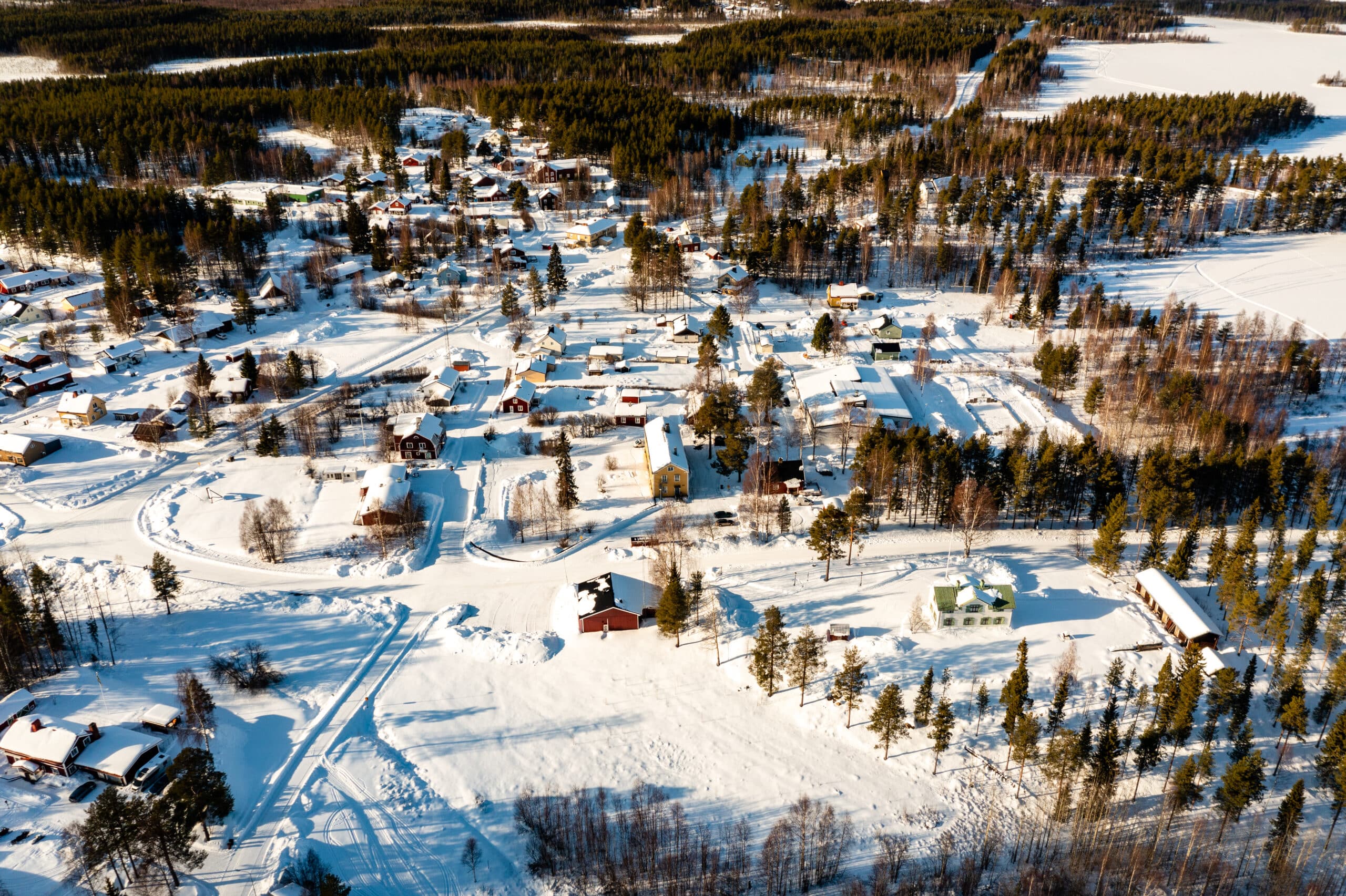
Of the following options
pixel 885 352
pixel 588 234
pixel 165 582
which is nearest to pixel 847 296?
pixel 885 352

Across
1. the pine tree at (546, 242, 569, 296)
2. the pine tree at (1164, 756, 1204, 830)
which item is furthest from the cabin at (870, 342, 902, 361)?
the pine tree at (1164, 756, 1204, 830)

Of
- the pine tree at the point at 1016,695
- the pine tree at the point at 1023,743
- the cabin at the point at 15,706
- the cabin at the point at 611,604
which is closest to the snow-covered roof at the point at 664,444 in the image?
the cabin at the point at 611,604

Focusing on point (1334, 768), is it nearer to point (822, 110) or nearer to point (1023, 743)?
point (1023, 743)

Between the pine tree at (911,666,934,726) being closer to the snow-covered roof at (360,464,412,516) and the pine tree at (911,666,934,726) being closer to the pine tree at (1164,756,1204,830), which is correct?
the pine tree at (1164,756,1204,830)

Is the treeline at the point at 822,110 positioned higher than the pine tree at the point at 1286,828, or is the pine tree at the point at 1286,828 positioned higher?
the treeline at the point at 822,110

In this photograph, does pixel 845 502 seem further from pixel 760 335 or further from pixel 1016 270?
pixel 1016 270

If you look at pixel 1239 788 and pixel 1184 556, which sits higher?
pixel 1184 556

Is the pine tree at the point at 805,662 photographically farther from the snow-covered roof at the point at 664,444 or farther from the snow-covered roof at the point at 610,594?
the snow-covered roof at the point at 664,444
